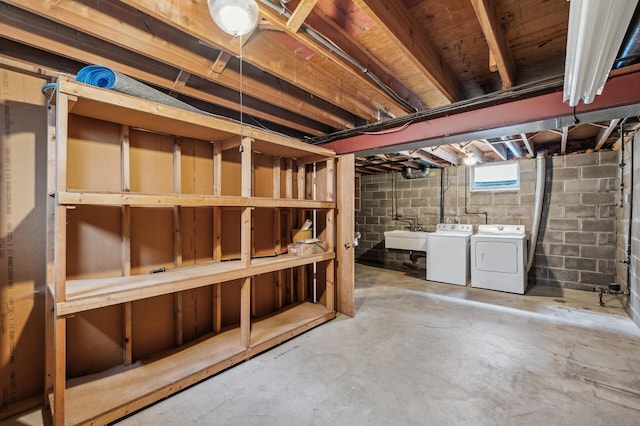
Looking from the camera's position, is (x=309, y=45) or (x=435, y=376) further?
(x=435, y=376)

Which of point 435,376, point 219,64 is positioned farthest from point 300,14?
point 435,376

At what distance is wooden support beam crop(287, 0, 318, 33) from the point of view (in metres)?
1.24

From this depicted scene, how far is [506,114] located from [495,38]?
0.74 m

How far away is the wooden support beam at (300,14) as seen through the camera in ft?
4.06

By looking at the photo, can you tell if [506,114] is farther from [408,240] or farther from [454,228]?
[408,240]

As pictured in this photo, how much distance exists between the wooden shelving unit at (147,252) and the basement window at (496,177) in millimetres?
3383

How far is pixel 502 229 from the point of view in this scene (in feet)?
14.7

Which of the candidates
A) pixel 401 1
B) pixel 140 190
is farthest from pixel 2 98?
pixel 401 1

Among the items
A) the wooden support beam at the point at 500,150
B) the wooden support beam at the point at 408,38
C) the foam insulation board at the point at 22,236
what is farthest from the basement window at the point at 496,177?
the foam insulation board at the point at 22,236

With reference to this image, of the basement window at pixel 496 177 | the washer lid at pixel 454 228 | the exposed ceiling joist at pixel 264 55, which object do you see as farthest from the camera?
the washer lid at pixel 454 228

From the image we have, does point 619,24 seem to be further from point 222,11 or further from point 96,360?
point 96,360

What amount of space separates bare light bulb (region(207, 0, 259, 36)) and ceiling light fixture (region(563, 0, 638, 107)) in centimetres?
115

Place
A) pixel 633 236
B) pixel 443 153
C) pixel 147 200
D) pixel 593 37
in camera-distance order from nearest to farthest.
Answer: pixel 593 37
pixel 147 200
pixel 633 236
pixel 443 153

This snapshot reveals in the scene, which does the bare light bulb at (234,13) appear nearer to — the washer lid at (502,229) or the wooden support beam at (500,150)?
the wooden support beam at (500,150)
